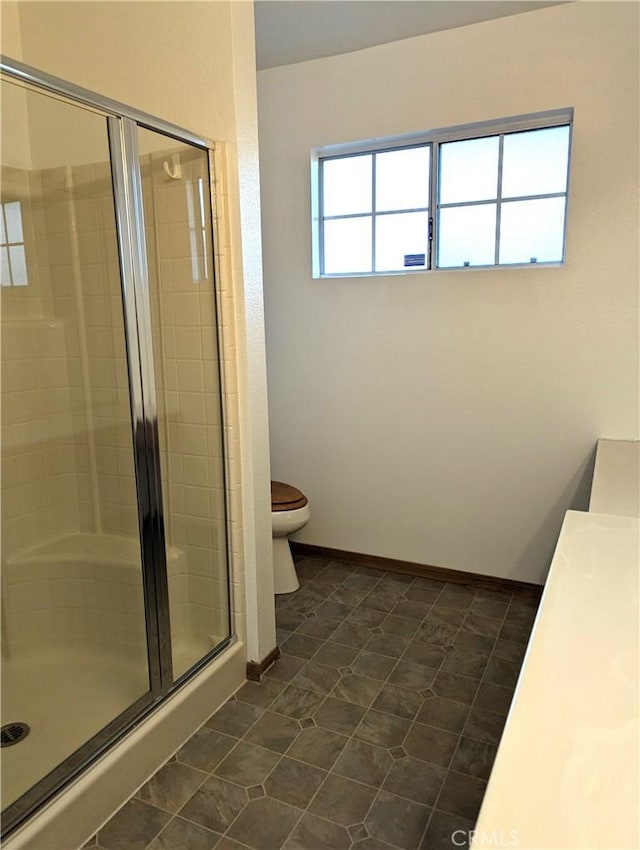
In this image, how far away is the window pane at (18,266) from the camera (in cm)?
209

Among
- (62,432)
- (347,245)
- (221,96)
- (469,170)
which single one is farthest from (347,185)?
(62,432)

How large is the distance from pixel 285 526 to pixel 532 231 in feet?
5.78

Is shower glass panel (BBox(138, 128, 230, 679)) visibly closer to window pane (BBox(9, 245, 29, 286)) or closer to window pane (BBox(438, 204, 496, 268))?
window pane (BBox(9, 245, 29, 286))

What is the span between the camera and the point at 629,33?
2.25 meters

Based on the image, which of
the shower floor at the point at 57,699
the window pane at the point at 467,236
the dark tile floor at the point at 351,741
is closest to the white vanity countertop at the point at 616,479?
the dark tile floor at the point at 351,741

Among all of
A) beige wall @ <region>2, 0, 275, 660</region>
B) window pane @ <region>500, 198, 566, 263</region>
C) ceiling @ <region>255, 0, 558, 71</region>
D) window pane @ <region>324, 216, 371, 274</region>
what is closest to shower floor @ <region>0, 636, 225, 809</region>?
beige wall @ <region>2, 0, 275, 660</region>

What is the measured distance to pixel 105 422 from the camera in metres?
2.07

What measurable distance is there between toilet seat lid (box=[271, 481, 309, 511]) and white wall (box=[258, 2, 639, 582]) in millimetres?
328

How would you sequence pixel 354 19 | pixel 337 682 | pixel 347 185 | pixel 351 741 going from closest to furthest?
pixel 351 741 < pixel 337 682 < pixel 354 19 < pixel 347 185

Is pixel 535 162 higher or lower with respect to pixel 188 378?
higher

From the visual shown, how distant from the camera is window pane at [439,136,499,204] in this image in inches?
105

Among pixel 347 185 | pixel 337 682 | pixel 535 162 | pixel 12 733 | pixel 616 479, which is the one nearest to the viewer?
pixel 12 733

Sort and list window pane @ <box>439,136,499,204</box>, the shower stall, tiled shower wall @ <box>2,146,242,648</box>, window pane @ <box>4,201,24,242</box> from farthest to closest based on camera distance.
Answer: window pane @ <box>439,136,499,204</box> < window pane @ <box>4,201,24,242</box> < tiled shower wall @ <box>2,146,242,648</box> < the shower stall

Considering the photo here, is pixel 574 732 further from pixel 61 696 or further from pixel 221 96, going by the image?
pixel 221 96
